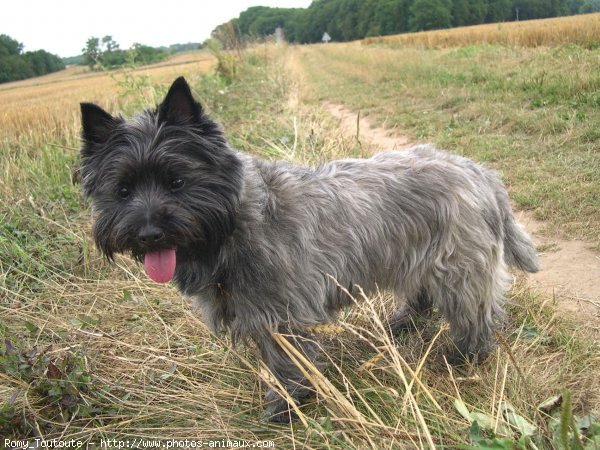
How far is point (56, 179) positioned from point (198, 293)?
4928 millimetres

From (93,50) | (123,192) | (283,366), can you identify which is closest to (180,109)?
(123,192)

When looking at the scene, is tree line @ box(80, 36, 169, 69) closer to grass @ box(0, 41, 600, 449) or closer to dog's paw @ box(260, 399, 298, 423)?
grass @ box(0, 41, 600, 449)

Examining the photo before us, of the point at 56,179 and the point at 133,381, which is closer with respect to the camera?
→ the point at 133,381

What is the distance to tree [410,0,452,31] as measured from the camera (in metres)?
76.1

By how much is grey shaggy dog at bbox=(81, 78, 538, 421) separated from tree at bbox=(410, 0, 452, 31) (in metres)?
82.6

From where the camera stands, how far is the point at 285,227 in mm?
2816

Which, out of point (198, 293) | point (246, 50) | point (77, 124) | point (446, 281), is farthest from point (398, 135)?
point (246, 50)

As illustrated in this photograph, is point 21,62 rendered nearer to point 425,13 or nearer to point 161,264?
point 161,264

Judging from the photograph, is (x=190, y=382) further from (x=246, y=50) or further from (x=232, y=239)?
(x=246, y=50)

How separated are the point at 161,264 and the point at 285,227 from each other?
736 millimetres

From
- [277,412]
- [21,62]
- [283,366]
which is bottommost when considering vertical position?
[277,412]

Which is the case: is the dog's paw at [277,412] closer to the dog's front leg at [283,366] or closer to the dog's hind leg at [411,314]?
the dog's front leg at [283,366]

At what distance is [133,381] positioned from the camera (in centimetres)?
334

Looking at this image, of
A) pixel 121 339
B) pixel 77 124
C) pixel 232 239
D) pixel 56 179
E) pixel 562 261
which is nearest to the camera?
pixel 232 239
